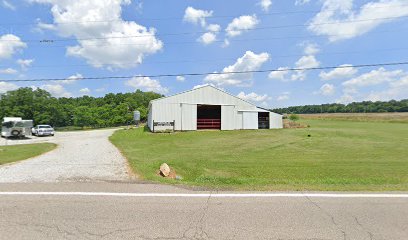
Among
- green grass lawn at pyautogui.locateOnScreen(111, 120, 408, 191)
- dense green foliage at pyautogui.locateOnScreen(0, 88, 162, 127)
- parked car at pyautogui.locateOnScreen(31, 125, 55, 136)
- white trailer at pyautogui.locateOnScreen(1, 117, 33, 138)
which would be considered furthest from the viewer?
dense green foliage at pyautogui.locateOnScreen(0, 88, 162, 127)

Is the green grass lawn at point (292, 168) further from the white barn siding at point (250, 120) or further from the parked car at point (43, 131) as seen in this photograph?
the parked car at point (43, 131)

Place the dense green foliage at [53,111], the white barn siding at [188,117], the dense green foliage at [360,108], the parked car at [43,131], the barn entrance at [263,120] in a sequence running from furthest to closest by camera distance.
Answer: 1. the dense green foliage at [360,108]
2. the dense green foliage at [53,111]
3. the barn entrance at [263,120]
4. the parked car at [43,131]
5. the white barn siding at [188,117]

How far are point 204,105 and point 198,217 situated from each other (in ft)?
85.8

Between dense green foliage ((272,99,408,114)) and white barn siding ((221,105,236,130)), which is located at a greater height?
dense green foliage ((272,99,408,114))

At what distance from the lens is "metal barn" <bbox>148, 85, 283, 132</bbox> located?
28.1m

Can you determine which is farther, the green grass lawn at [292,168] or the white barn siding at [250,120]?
the white barn siding at [250,120]

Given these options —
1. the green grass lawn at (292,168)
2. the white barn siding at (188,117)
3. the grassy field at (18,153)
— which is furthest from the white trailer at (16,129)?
the green grass lawn at (292,168)

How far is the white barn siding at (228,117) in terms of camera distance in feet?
98.9

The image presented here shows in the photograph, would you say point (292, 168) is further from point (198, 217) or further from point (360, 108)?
point (360, 108)

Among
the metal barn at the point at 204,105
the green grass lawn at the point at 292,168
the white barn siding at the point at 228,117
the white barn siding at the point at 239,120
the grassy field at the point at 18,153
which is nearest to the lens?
the green grass lawn at the point at 292,168

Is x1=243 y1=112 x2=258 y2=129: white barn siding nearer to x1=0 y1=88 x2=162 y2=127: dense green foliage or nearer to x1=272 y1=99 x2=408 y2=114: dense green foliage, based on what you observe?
x1=0 y1=88 x2=162 y2=127: dense green foliage

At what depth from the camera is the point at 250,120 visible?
103 ft

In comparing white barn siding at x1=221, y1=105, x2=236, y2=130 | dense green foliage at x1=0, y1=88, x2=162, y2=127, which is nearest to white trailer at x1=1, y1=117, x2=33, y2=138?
white barn siding at x1=221, y1=105, x2=236, y2=130

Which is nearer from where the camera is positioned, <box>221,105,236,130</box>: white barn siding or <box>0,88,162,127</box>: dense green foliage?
<box>221,105,236,130</box>: white barn siding
